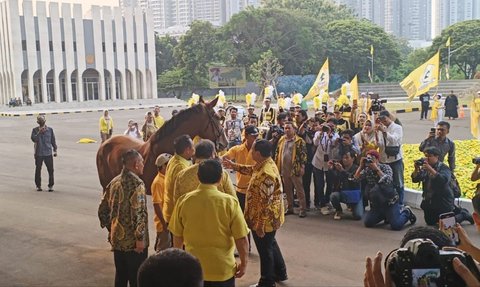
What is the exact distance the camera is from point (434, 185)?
797cm

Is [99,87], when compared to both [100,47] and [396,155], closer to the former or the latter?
[100,47]

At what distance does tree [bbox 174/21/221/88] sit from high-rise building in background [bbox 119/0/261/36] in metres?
51.5

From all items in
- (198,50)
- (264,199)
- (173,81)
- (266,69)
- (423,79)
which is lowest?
(264,199)

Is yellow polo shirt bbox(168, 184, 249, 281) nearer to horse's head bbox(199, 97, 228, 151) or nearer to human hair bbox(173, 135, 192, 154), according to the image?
human hair bbox(173, 135, 192, 154)

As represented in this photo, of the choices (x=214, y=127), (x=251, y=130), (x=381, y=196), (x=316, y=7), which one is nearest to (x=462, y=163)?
(x=381, y=196)

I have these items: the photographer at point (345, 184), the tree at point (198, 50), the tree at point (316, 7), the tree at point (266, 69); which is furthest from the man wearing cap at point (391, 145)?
the tree at point (316, 7)

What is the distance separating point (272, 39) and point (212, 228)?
5865cm

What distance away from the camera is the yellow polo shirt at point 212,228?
13.3 ft

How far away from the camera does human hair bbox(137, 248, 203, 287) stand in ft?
6.53

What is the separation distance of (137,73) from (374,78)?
28.8 metres

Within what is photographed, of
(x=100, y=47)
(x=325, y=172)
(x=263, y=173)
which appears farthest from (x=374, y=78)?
(x=263, y=173)

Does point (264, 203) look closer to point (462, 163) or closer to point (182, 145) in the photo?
point (182, 145)

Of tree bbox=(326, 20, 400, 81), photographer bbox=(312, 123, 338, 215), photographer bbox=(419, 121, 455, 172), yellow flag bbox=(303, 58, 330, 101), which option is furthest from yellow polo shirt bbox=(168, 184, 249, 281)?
tree bbox=(326, 20, 400, 81)

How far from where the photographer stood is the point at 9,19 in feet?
175
